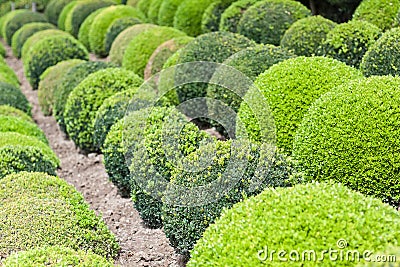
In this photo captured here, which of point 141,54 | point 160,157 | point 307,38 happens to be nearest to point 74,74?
point 141,54

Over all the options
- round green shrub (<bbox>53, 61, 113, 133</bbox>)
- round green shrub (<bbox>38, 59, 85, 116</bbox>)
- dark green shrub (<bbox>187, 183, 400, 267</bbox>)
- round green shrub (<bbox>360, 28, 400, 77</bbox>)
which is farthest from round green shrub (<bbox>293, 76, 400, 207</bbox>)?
round green shrub (<bbox>38, 59, 85, 116</bbox>)

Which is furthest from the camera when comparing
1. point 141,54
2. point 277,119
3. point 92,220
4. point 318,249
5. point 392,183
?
point 141,54

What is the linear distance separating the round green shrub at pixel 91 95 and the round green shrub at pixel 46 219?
10.2ft

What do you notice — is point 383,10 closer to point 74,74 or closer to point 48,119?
point 74,74

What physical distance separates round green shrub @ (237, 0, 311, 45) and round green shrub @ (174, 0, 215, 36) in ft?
12.9

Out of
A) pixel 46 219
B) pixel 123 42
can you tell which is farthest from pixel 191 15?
pixel 46 219

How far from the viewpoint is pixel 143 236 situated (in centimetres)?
651

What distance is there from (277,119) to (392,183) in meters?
1.66

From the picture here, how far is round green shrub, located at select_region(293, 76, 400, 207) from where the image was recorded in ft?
17.1

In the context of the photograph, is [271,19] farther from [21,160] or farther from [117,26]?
[117,26]

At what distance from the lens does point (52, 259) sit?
13.1 feet

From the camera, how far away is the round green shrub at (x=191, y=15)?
14.8 meters

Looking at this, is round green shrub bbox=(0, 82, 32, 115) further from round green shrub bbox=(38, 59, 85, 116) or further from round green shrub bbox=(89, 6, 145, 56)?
round green shrub bbox=(89, 6, 145, 56)

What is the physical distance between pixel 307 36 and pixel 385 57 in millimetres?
2311
